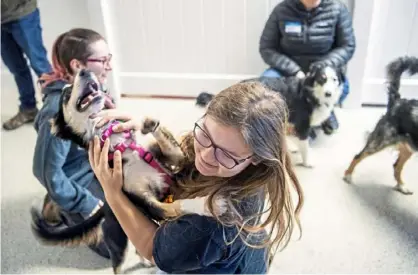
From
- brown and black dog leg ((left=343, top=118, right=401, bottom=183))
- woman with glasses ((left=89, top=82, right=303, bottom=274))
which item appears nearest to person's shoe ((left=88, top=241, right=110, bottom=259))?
woman with glasses ((left=89, top=82, right=303, bottom=274))

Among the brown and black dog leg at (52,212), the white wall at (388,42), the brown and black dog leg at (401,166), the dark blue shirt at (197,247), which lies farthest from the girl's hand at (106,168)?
the white wall at (388,42)

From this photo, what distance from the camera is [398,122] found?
144cm

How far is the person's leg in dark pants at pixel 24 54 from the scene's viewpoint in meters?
1.75

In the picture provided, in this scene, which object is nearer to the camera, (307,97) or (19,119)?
(307,97)

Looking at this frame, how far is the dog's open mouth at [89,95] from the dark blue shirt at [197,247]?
26 centimetres

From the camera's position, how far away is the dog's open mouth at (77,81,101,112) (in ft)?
2.61

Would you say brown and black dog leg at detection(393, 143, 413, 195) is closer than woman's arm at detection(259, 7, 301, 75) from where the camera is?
Yes

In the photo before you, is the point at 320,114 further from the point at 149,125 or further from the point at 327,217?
the point at 149,125

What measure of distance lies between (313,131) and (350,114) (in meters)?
0.23

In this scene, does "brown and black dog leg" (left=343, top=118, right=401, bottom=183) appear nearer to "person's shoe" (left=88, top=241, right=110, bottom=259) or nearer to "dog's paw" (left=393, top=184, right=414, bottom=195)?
"dog's paw" (left=393, top=184, right=414, bottom=195)

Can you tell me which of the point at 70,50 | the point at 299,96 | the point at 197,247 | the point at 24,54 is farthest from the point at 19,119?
the point at 197,247

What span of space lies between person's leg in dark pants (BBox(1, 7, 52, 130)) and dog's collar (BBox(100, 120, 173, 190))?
1076 millimetres

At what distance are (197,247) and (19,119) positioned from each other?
4.60 feet

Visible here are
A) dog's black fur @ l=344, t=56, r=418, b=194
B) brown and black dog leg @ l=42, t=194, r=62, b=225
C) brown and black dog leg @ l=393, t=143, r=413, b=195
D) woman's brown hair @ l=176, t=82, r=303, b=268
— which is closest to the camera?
woman's brown hair @ l=176, t=82, r=303, b=268
